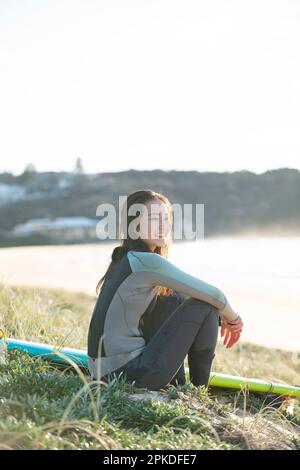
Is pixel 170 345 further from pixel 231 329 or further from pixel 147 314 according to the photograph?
pixel 231 329

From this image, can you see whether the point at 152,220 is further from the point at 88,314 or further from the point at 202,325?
the point at 88,314

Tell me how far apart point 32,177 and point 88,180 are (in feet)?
17.4

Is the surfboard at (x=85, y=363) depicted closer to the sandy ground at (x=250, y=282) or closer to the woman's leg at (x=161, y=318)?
the woman's leg at (x=161, y=318)

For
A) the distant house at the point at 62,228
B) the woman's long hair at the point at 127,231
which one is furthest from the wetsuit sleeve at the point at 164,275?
the distant house at the point at 62,228

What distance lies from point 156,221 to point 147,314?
0.45 m

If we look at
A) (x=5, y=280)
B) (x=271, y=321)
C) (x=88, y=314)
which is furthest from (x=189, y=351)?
(x=271, y=321)

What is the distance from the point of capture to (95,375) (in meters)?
2.89

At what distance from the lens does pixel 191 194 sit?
55.2 m

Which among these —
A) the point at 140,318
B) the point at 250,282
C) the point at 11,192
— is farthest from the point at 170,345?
the point at 11,192

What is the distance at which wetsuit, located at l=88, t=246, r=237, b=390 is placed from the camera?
2.80 meters

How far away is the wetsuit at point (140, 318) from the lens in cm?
280

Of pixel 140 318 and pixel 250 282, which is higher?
pixel 140 318

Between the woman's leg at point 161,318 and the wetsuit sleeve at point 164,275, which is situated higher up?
the wetsuit sleeve at point 164,275

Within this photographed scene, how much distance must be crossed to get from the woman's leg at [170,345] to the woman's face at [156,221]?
1.09 ft
